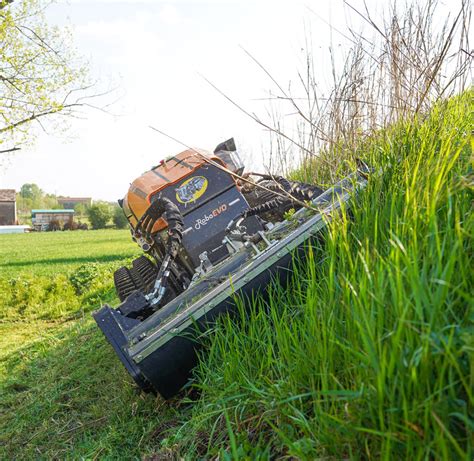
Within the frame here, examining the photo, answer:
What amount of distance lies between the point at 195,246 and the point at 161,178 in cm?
82

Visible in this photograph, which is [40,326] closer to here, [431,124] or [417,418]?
[431,124]

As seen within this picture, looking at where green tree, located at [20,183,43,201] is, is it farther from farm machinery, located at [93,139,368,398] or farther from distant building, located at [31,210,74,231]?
farm machinery, located at [93,139,368,398]

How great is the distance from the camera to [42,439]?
3.50 m

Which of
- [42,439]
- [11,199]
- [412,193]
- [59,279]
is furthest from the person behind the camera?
[11,199]

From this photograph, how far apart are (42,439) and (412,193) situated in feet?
9.28

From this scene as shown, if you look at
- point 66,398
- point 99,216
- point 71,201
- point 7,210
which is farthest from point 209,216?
point 71,201

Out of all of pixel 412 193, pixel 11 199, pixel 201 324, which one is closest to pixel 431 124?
pixel 412 193

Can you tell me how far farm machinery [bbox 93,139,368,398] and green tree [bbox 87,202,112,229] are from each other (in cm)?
5980

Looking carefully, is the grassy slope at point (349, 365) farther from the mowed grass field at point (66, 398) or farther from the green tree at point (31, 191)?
the green tree at point (31, 191)

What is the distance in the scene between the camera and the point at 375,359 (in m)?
1.45

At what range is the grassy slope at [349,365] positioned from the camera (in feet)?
4.60

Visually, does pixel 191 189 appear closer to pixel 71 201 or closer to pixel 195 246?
pixel 195 246

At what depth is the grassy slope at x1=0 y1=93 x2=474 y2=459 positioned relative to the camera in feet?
4.60

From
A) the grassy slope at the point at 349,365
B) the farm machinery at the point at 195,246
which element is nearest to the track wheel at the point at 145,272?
the farm machinery at the point at 195,246
